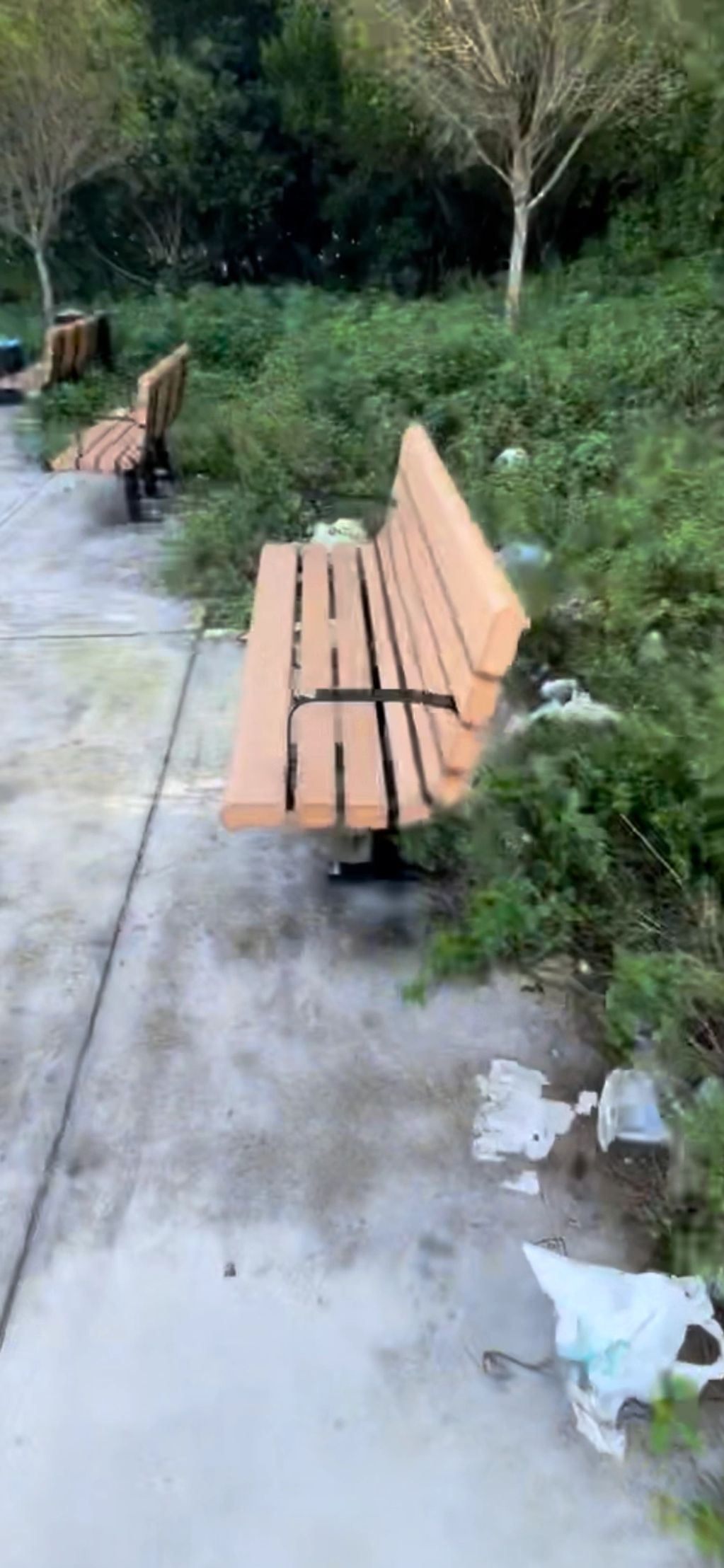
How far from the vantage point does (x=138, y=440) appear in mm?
6684

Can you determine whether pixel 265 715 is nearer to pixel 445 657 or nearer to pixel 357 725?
pixel 357 725

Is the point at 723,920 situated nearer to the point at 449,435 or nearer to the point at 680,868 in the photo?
the point at 680,868

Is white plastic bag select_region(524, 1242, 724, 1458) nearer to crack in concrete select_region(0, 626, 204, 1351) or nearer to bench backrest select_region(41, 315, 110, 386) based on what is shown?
crack in concrete select_region(0, 626, 204, 1351)

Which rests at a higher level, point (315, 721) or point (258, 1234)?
point (315, 721)

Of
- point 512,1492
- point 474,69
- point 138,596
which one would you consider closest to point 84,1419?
point 512,1492

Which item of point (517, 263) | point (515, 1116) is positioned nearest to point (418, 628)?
point (515, 1116)

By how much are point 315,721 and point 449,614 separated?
410 millimetres

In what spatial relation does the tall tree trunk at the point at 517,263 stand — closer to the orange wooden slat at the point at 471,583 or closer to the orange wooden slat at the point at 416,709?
the orange wooden slat at the point at 416,709

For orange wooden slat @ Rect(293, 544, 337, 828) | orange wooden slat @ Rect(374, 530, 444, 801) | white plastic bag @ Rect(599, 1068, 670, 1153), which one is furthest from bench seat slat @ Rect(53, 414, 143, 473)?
white plastic bag @ Rect(599, 1068, 670, 1153)

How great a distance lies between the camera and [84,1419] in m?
1.72

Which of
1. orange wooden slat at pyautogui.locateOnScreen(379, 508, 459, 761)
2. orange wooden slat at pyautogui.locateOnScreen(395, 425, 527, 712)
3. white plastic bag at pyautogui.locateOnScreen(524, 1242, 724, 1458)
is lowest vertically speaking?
white plastic bag at pyautogui.locateOnScreen(524, 1242, 724, 1458)

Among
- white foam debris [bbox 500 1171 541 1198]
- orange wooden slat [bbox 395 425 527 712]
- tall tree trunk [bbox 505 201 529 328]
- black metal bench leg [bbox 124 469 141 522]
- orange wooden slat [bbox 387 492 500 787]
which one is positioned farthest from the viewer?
tall tree trunk [bbox 505 201 529 328]

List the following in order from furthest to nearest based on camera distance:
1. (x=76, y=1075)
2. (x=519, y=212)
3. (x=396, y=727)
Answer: (x=519, y=212), (x=396, y=727), (x=76, y=1075)

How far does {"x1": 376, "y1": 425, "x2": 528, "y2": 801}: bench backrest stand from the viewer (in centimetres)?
224
